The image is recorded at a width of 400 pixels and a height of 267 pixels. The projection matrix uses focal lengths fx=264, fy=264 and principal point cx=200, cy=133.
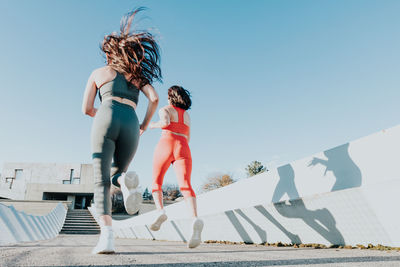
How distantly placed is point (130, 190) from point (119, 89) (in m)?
0.97

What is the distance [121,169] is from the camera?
8.34ft

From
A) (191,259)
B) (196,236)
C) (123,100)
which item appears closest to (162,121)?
(123,100)

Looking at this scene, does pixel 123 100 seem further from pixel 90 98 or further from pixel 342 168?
pixel 342 168

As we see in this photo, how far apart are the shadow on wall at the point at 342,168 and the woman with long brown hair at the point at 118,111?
75.1 inches

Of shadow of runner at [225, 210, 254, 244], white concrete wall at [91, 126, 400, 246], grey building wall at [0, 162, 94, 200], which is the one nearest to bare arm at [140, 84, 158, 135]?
white concrete wall at [91, 126, 400, 246]

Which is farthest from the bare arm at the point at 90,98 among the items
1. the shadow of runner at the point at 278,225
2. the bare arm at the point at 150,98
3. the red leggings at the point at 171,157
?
the shadow of runner at the point at 278,225

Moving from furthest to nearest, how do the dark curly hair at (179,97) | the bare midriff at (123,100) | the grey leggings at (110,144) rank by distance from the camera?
the dark curly hair at (179,97) → the bare midriff at (123,100) → the grey leggings at (110,144)

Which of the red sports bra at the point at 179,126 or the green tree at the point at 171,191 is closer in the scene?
the red sports bra at the point at 179,126

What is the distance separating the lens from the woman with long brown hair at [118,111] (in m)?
2.25

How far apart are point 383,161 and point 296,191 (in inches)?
42.9

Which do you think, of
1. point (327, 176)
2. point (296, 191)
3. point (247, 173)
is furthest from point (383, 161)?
point (247, 173)

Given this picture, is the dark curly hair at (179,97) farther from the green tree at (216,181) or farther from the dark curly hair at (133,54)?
the green tree at (216,181)

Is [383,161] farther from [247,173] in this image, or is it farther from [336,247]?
[247,173]

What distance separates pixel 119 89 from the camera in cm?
253
